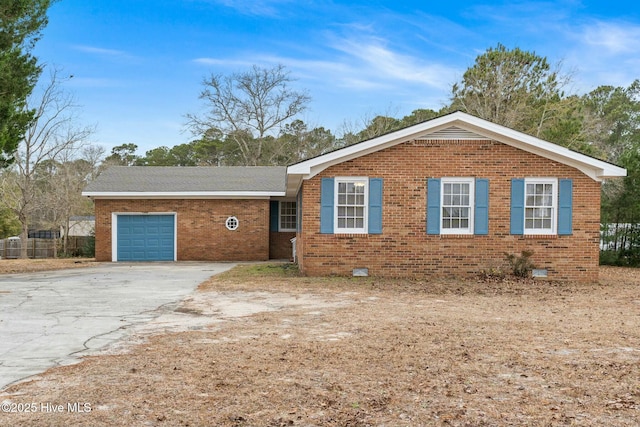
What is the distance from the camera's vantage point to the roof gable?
540 inches

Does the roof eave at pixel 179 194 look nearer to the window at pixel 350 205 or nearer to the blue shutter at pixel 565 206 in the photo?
the window at pixel 350 205

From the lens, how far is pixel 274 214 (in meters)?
22.0

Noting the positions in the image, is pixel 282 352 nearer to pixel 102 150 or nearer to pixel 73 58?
pixel 73 58

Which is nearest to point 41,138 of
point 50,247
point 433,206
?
point 50,247

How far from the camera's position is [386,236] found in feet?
46.4

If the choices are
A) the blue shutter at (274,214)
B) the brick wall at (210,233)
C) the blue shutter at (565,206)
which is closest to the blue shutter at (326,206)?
the blue shutter at (565,206)

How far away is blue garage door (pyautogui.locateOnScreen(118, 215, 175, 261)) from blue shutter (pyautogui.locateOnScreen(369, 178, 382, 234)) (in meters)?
9.96

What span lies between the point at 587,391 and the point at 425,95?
32.1 m

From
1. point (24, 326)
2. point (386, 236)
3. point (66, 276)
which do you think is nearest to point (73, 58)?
point (66, 276)

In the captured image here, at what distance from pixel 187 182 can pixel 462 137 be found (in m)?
12.2

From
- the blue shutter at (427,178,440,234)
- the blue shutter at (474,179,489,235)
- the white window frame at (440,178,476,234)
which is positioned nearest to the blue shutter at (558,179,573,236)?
the blue shutter at (474,179,489,235)

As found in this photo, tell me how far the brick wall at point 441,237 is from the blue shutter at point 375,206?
0.48 ft

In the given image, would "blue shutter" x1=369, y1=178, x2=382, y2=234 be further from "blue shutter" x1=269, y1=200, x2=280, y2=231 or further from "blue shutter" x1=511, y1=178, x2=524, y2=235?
"blue shutter" x1=269, y1=200, x2=280, y2=231

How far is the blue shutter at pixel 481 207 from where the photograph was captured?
14039 mm
